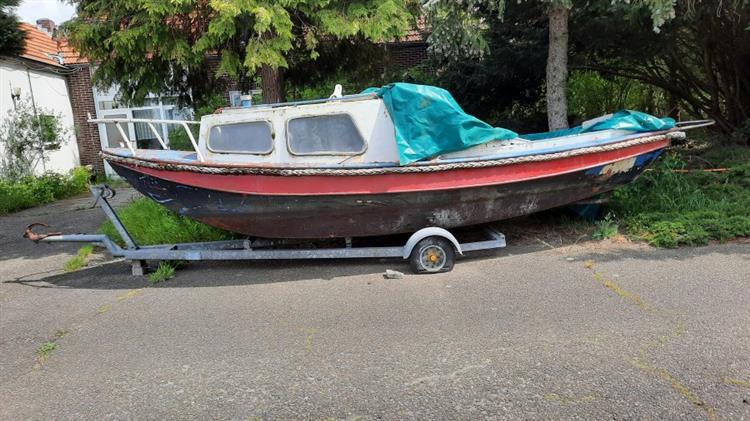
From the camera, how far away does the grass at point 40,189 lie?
11289 millimetres

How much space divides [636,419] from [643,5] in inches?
223

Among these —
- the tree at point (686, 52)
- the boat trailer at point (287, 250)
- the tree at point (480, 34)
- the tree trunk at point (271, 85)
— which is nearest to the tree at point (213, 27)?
the tree at point (480, 34)

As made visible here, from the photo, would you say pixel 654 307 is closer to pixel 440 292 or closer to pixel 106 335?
pixel 440 292

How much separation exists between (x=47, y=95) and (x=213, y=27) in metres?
11.4

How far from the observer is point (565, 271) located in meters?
5.31

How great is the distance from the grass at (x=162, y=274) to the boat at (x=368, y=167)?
755 millimetres

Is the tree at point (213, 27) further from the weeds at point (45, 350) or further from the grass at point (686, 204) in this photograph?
the grass at point (686, 204)

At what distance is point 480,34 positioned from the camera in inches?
286

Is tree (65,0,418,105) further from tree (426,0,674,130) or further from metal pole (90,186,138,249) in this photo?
metal pole (90,186,138,249)

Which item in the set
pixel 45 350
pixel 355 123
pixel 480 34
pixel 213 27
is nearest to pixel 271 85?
pixel 213 27

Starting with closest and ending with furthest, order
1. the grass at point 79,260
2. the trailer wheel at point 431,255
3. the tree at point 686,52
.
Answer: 1. the trailer wheel at point 431,255
2. the grass at point 79,260
3. the tree at point 686,52

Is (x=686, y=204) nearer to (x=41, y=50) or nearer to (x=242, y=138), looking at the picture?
(x=242, y=138)

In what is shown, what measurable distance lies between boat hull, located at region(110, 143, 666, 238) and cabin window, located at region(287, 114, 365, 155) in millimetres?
502

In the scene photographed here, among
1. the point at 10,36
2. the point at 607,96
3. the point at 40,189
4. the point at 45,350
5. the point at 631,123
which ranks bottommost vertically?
the point at 45,350
